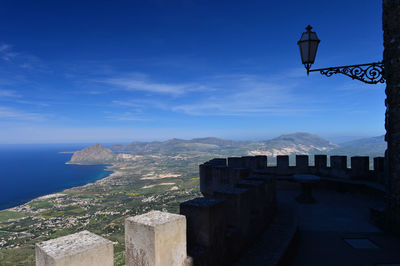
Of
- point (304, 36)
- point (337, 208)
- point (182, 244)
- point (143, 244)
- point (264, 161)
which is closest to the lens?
point (143, 244)

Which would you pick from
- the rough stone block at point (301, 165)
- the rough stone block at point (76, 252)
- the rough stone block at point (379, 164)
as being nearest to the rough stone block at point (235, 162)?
the rough stone block at point (301, 165)

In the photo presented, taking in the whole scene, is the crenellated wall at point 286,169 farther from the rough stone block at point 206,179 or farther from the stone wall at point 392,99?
the stone wall at point 392,99

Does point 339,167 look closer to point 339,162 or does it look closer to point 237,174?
point 339,162

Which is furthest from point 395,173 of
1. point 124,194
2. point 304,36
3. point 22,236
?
point 124,194

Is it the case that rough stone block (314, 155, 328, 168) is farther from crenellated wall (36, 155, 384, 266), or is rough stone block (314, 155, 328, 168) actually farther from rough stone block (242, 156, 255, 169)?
crenellated wall (36, 155, 384, 266)

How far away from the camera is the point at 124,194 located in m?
107

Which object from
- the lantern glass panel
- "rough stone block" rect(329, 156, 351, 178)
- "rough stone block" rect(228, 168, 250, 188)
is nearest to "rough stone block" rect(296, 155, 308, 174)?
"rough stone block" rect(329, 156, 351, 178)

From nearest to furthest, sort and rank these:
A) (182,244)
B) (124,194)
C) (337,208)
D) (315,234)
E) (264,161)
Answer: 1. (182,244)
2. (315,234)
3. (337,208)
4. (264,161)
5. (124,194)

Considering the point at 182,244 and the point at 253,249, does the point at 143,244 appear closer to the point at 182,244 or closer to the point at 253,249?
the point at 182,244

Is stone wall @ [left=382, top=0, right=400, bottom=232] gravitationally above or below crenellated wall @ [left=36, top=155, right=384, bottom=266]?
above

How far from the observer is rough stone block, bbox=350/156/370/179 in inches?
331

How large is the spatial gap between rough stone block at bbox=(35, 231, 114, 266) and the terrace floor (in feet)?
7.30

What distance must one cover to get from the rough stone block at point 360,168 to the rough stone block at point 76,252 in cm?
931

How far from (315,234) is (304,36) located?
452 cm
